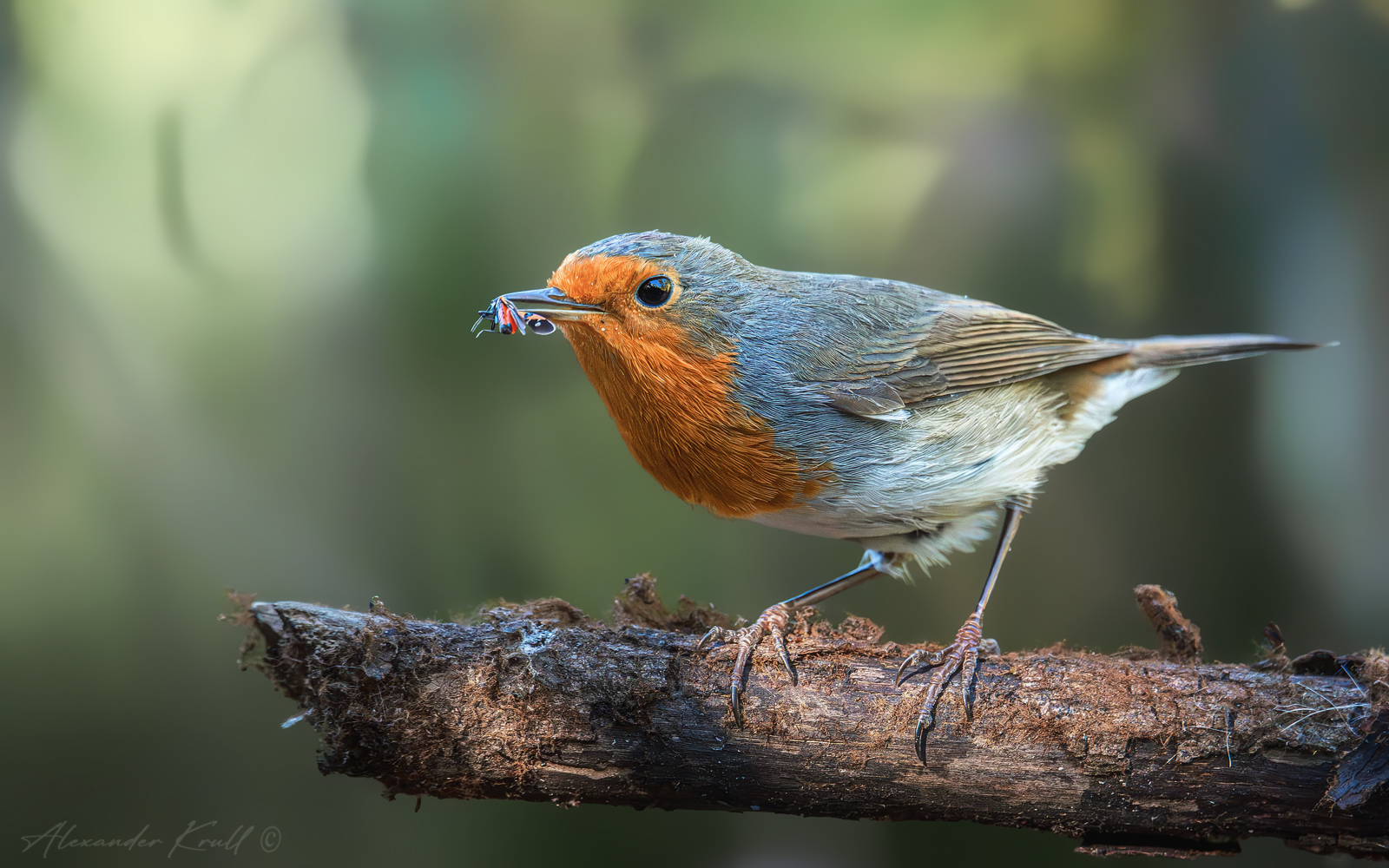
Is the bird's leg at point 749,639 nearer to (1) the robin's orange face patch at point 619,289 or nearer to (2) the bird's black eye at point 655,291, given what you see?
(1) the robin's orange face patch at point 619,289

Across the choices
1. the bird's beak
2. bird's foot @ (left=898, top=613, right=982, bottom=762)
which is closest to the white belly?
bird's foot @ (left=898, top=613, right=982, bottom=762)

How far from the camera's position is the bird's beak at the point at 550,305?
2381 mm

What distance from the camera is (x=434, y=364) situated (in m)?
3.69

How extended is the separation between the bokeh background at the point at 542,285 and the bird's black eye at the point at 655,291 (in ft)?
4.16

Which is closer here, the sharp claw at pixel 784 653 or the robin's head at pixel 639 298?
the sharp claw at pixel 784 653

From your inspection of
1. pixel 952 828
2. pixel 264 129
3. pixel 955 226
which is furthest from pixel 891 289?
pixel 264 129

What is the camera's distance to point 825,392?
103 inches

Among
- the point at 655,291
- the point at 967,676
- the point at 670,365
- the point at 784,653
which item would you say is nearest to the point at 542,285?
the point at 655,291

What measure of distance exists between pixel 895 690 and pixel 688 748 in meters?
0.57

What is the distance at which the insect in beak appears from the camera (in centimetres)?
235

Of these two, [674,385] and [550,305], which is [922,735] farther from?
[550,305]

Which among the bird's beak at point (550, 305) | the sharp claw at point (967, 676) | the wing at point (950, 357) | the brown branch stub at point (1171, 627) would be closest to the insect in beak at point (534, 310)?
the bird's beak at point (550, 305)

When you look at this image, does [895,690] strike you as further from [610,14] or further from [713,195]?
[610,14]

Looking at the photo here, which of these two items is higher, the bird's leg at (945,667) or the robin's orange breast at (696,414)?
the robin's orange breast at (696,414)
